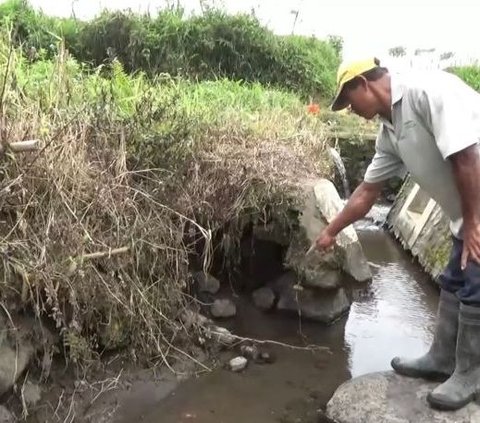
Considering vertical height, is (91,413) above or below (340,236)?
below

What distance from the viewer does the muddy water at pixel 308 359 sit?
4012mm

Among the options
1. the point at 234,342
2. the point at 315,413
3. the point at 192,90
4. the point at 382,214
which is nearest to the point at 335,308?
the point at 234,342

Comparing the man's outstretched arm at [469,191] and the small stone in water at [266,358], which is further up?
the man's outstretched arm at [469,191]

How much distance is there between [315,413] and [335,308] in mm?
1414

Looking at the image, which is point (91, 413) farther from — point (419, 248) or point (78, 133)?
point (419, 248)

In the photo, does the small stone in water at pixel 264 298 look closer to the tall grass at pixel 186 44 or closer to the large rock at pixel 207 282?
the large rock at pixel 207 282

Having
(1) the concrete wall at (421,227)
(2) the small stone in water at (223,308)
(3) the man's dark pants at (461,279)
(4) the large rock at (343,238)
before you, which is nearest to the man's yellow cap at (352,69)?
(3) the man's dark pants at (461,279)

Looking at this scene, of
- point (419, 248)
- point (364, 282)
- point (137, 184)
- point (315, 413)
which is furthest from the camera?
point (419, 248)

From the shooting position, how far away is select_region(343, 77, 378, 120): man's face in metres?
3.50

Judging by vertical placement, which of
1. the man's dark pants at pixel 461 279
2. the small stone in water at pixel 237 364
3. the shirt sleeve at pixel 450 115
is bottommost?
the small stone in water at pixel 237 364

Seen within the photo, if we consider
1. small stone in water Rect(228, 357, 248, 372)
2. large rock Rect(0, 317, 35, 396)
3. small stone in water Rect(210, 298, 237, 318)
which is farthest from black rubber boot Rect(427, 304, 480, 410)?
large rock Rect(0, 317, 35, 396)

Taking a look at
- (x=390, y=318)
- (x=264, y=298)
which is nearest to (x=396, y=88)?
(x=264, y=298)

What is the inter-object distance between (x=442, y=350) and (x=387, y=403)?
1.60ft

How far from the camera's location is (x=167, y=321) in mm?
4262
